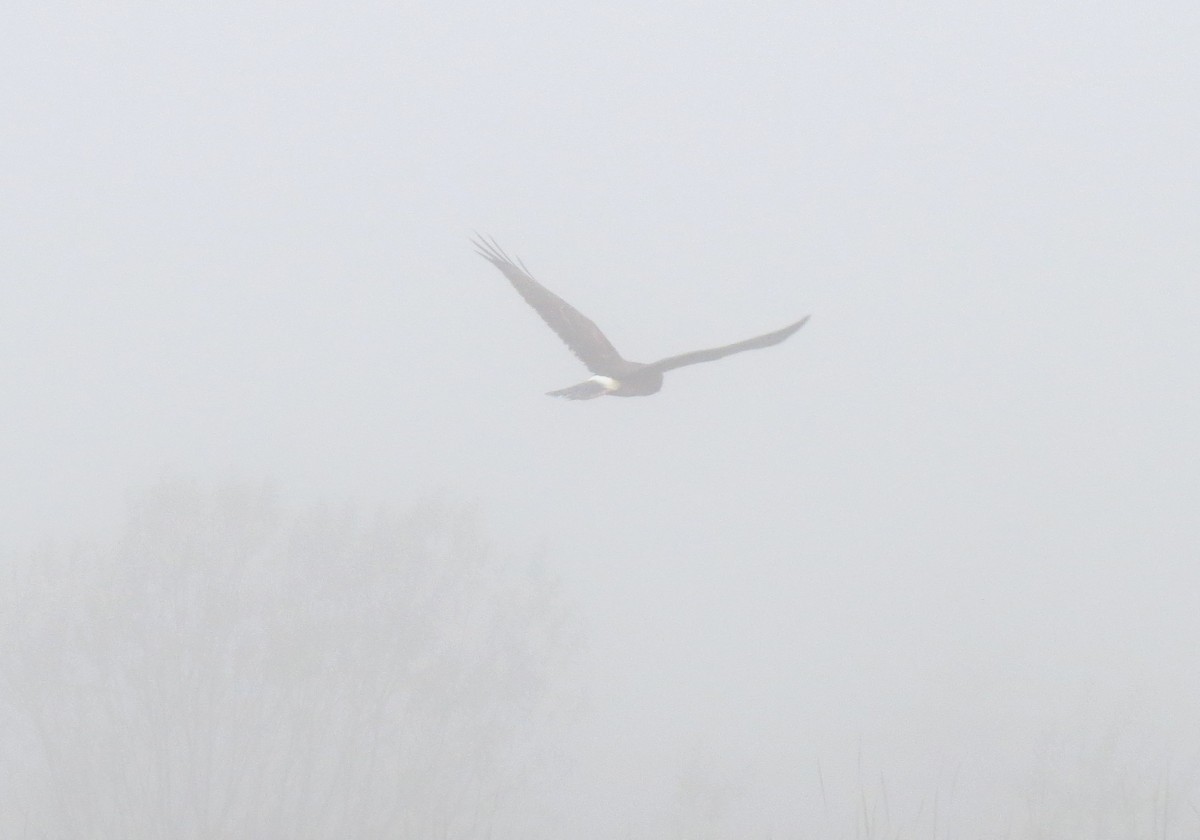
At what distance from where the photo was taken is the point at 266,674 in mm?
43688

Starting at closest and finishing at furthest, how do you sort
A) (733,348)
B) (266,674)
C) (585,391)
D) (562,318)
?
(733,348)
(585,391)
(562,318)
(266,674)

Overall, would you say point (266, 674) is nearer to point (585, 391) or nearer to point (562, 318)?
point (562, 318)

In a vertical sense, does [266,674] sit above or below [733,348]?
below

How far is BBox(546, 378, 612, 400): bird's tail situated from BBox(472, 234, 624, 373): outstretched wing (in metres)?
0.70

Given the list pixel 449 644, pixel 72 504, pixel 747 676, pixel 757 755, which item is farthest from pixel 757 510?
pixel 449 644

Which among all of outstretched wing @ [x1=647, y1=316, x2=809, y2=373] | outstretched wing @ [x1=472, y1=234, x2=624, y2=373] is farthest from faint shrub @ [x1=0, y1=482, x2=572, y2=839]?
outstretched wing @ [x1=647, y1=316, x2=809, y2=373]

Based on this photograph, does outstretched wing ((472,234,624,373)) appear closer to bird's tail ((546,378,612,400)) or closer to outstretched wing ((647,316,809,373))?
bird's tail ((546,378,612,400))

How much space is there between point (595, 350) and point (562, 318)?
1.85 ft

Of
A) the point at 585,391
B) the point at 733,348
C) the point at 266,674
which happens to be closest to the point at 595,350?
the point at 585,391

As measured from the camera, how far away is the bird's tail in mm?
8953

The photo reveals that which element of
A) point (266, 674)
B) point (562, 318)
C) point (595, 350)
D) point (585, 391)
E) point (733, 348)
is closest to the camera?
point (733, 348)

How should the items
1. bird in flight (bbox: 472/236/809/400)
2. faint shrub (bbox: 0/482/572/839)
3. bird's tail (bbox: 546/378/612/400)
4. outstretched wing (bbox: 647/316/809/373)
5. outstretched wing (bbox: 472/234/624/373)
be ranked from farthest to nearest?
faint shrub (bbox: 0/482/572/839) → outstretched wing (bbox: 472/234/624/373) → bird's tail (bbox: 546/378/612/400) → bird in flight (bbox: 472/236/809/400) → outstretched wing (bbox: 647/316/809/373)

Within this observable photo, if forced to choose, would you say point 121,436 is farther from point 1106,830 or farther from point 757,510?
point 1106,830

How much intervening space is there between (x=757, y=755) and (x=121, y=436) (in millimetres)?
123373
